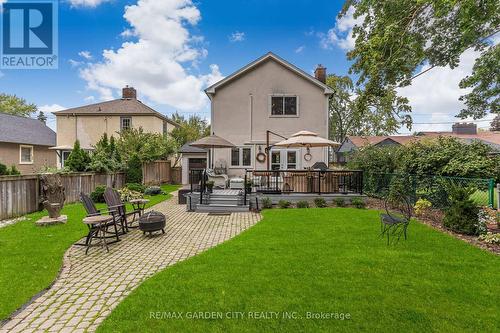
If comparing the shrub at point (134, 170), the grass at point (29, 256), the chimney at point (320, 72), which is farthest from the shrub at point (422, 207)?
the shrub at point (134, 170)

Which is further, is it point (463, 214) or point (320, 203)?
point (320, 203)

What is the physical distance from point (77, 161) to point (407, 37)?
16.2m

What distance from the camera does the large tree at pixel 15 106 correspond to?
133ft

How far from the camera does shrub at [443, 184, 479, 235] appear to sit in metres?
7.20

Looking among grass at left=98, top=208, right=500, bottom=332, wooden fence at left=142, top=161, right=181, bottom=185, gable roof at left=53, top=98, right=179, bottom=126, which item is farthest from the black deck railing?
gable roof at left=53, top=98, right=179, bottom=126

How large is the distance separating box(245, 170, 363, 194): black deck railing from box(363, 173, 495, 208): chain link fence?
170 cm

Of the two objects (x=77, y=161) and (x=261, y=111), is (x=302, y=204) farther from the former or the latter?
(x=77, y=161)

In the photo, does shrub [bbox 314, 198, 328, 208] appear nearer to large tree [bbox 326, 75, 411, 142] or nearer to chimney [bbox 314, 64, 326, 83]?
chimney [bbox 314, 64, 326, 83]

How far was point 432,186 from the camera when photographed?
386 inches

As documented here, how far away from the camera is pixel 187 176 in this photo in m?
22.2

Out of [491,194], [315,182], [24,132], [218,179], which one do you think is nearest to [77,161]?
[218,179]

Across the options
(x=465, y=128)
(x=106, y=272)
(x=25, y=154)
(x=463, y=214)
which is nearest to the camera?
(x=106, y=272)

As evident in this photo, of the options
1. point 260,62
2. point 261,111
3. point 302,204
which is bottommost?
point 302,204

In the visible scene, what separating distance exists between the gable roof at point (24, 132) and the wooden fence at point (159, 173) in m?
12.8
